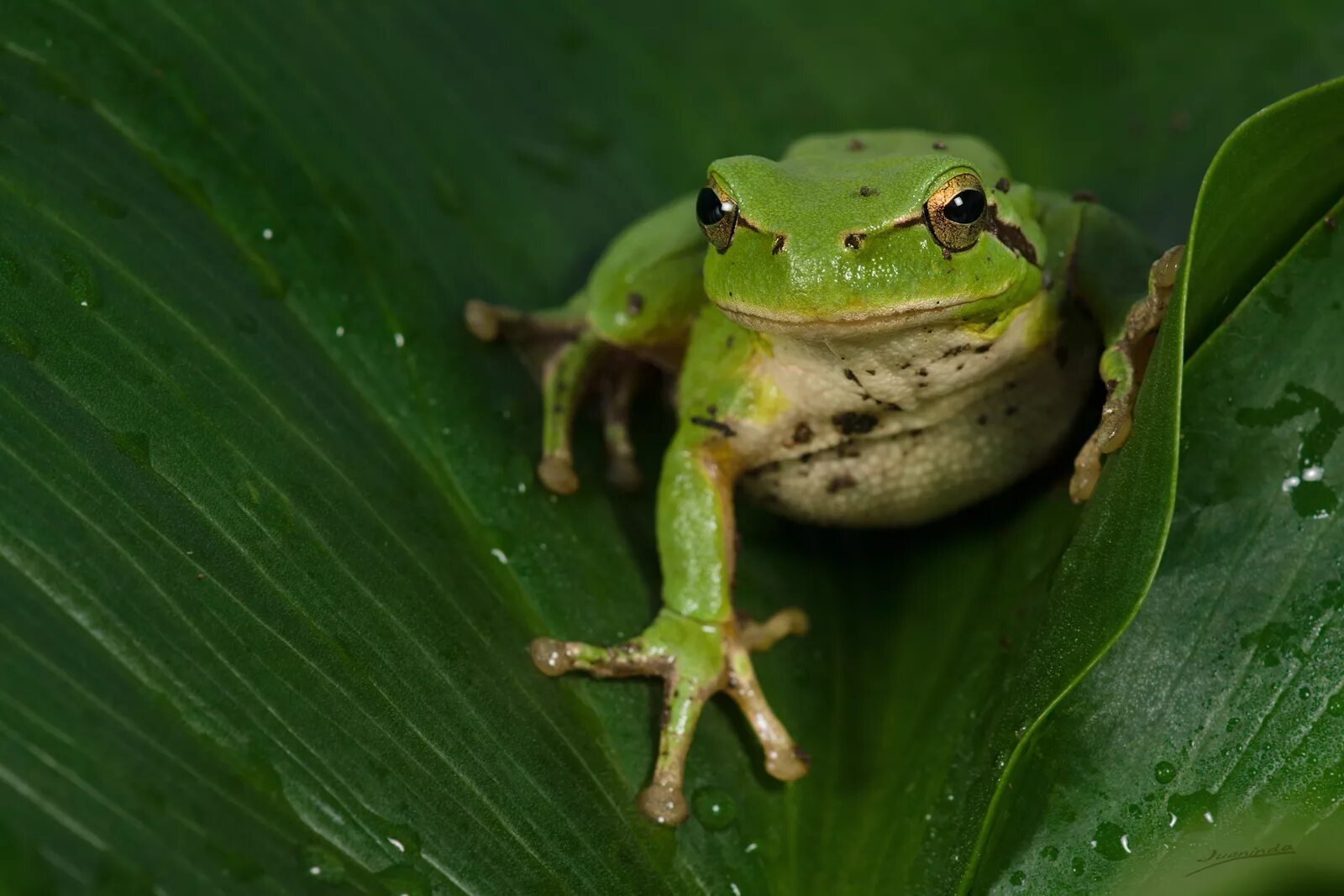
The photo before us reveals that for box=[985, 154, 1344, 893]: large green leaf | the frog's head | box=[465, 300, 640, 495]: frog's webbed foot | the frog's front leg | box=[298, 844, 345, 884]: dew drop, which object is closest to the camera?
box=[298, 844, 345, 884]: dew drop

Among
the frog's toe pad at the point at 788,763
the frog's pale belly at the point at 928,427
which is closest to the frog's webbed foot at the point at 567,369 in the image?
the frog's pale belly at the point at 928,427

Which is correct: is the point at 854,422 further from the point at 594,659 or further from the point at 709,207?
the point at 594,659

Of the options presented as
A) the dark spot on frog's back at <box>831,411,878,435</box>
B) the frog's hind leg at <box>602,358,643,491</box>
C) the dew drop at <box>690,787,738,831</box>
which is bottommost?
the dew drop at <box>690,787,738,831</box>

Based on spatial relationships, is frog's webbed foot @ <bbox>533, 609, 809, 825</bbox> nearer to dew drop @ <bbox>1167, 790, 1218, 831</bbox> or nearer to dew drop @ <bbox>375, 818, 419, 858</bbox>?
dew drop @ <bbox>375, 818, 419, 858</bbox>

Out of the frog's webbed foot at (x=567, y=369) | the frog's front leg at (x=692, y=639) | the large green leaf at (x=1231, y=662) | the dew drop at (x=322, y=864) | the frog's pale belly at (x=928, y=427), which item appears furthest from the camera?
the frog's webbed foot at (x=567, y=369)

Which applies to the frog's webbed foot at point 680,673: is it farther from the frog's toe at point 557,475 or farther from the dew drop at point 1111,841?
the dew drop at point 1111,841

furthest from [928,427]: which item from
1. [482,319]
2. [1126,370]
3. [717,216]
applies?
[482,319]

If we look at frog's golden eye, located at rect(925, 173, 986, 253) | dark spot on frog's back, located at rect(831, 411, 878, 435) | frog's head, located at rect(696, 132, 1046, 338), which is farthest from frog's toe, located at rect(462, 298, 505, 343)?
frog's golden eye, located at rect(925, 173, 986, 253)

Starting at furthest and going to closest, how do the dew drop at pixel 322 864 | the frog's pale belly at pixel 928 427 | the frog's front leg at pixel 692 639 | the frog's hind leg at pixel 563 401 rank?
the frog's hind leg at pixel 563 401
the frog's pale belly at pixel 928 427
the frog's front leg at pixel 692 639
the dew drop at pixel 322 864
